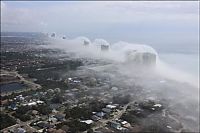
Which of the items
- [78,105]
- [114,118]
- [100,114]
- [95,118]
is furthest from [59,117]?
[114,118]

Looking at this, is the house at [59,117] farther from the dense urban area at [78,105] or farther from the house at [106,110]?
the house at [106,110]

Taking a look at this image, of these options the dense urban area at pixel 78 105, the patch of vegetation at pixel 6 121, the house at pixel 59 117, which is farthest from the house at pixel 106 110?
the patch of vegetation at pixel 6 121

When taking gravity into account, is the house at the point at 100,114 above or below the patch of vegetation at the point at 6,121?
above

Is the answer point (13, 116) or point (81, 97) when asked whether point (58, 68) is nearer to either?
point (81, 97)

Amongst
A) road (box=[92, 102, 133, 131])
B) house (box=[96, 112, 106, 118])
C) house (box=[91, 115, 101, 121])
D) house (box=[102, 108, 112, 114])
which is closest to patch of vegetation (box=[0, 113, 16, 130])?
house (box=[91, 115, 101, 121])

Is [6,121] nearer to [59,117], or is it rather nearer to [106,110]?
[59,117]

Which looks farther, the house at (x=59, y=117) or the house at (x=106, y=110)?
the house at (x=106, y=110)

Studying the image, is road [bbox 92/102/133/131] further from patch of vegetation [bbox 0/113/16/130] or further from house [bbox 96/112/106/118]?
patch of vegetation [bbox 0/113/16/130]

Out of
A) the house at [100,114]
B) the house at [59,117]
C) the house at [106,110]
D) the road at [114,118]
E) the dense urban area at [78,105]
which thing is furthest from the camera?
the house at [106,110]

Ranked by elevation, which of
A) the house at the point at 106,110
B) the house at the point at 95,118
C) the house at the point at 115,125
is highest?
the house at the point at 106,110
